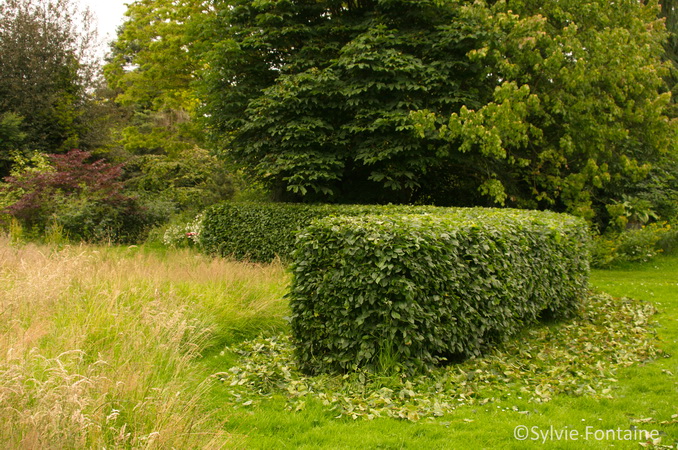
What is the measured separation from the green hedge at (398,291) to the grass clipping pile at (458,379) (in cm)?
22

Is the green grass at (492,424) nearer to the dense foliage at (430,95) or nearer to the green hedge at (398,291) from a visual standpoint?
the green hedge at (398,291)

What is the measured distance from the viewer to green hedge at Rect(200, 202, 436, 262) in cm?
1020

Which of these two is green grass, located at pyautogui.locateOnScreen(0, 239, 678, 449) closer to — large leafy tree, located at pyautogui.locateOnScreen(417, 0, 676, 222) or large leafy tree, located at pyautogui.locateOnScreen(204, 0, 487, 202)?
→ large leafy tree, located at pyautogui.locateOnScreen(204, 0, 487, 202)

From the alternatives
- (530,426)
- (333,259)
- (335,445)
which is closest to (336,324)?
(333,259)

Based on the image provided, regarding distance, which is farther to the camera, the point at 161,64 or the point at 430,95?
the point at 161,64

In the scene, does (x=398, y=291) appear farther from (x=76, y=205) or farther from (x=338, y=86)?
(x=76, y=205)

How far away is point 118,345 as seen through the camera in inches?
171

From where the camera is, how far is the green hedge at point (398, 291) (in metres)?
4.66

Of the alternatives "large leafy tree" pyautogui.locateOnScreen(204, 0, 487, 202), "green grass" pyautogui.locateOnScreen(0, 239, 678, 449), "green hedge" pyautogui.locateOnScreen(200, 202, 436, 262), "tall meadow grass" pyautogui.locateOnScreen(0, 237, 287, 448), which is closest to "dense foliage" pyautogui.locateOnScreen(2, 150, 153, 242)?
"green hedge" pyautogui.locateOnScreen(200, 202, 436, 262)

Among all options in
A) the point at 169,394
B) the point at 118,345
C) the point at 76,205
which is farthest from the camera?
the point at 76,205

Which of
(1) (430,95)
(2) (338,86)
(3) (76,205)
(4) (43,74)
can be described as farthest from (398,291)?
(4) (43,74)

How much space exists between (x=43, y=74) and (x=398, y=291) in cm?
2208

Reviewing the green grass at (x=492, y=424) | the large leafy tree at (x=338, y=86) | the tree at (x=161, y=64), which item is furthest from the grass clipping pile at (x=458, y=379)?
the tree at (x=161, y=64)

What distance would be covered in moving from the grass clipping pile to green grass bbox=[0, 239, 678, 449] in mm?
120
